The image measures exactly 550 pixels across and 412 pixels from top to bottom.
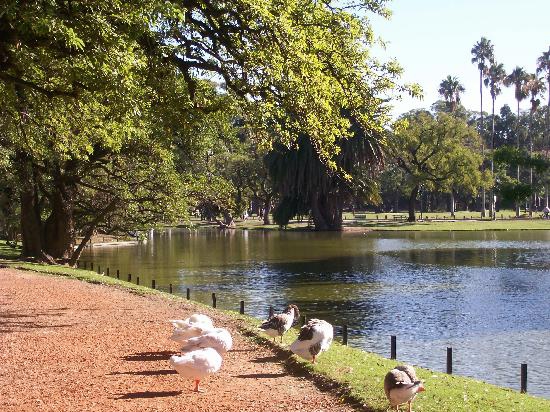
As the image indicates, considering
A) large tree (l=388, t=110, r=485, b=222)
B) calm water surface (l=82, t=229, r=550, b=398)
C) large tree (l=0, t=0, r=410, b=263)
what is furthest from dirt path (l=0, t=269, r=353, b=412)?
large tree (l=388, t=110, r=485, b=222)

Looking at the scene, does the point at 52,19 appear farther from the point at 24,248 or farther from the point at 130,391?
the point at 24,248

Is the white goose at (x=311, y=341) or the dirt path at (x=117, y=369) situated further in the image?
the white goose at (x=311, y=341)

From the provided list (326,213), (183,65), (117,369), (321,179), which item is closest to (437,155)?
(326,213)

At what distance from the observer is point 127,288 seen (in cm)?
2638

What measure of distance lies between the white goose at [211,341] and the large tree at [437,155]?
80.1 meters

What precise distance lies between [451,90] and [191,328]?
5172 inches

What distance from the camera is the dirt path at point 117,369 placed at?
11.0 m

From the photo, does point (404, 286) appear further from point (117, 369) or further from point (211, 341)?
point (117, 369)

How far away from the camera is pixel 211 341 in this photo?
41.8ft

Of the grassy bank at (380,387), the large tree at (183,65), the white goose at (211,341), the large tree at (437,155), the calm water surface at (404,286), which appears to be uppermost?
the large tree at (437,155)

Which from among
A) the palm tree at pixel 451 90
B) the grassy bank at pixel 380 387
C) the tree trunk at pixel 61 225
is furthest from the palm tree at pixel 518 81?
the grassy bank at pixel 380 387

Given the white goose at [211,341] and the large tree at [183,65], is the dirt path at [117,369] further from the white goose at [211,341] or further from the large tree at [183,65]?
the large tree at [183,65]

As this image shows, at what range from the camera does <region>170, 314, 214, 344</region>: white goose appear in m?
13.5

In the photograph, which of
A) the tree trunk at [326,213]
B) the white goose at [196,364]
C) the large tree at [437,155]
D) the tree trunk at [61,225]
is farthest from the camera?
the large tree at [437,155]
